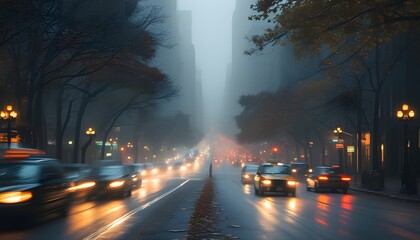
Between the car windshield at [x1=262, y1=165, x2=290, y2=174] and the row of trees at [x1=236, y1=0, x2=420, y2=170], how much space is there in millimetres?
5410

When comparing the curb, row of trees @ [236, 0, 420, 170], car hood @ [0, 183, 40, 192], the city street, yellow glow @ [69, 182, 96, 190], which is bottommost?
the city street

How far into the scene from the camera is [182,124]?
125250 millimetres

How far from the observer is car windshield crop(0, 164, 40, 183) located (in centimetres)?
1579

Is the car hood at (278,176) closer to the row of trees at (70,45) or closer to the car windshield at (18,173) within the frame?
the row of trees at (70,45)

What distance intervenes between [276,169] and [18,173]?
18055 mm

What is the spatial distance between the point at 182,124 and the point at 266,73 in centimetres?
2179

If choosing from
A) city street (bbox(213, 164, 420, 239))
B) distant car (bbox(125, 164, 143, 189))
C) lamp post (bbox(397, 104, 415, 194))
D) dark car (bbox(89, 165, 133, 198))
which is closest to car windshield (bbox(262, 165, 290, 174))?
lamp post (bbox(397, 104, 415, 194))

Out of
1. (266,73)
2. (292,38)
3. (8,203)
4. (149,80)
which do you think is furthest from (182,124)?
(8,203)

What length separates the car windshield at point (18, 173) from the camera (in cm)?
1579

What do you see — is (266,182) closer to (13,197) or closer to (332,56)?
(332,56)

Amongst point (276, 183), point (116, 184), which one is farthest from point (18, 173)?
point (276, 183)

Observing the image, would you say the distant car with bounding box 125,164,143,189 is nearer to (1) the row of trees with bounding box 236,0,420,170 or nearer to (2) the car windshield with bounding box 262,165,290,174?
(2) the car windshield with bounding box 262,165,290,174

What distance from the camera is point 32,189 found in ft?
49.9

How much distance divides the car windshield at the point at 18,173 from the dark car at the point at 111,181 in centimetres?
961
